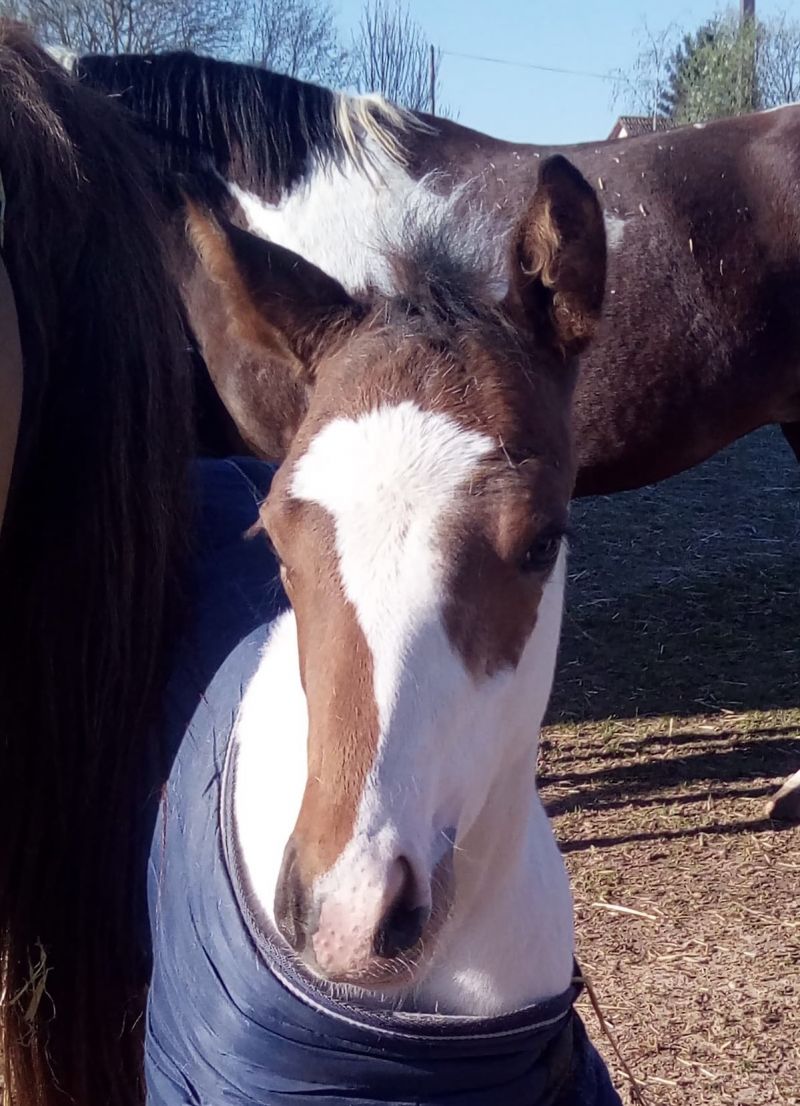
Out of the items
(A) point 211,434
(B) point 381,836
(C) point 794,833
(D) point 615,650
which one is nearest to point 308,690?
(B) point 381,836

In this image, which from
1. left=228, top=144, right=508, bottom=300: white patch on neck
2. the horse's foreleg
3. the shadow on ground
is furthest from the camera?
the shadow on ground

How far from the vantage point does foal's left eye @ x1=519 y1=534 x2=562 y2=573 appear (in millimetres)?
1171

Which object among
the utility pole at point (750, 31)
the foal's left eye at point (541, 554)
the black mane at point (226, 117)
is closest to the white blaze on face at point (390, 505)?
the foal's left eye at point (541, 554)

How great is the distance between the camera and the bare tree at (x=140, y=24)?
9.23 m

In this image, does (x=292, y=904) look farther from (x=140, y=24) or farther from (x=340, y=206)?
(x=140, y=24)

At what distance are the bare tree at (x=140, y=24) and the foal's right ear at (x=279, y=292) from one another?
7734 mm

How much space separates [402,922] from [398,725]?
0.18 metres

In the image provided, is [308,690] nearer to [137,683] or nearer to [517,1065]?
[137,683]

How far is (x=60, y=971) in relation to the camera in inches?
54.1

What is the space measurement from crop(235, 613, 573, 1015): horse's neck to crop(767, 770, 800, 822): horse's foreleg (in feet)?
6.73

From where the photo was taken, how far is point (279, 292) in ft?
4.44

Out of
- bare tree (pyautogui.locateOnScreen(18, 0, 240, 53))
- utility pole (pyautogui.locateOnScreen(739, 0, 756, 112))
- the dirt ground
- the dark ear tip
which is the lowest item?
the dirt ground

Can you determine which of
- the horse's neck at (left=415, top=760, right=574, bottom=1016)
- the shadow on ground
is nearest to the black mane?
the shadow on ground

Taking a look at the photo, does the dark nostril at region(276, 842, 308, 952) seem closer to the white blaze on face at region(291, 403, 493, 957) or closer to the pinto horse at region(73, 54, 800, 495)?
the white blaze on face at region(291, 403, 493, 957)
